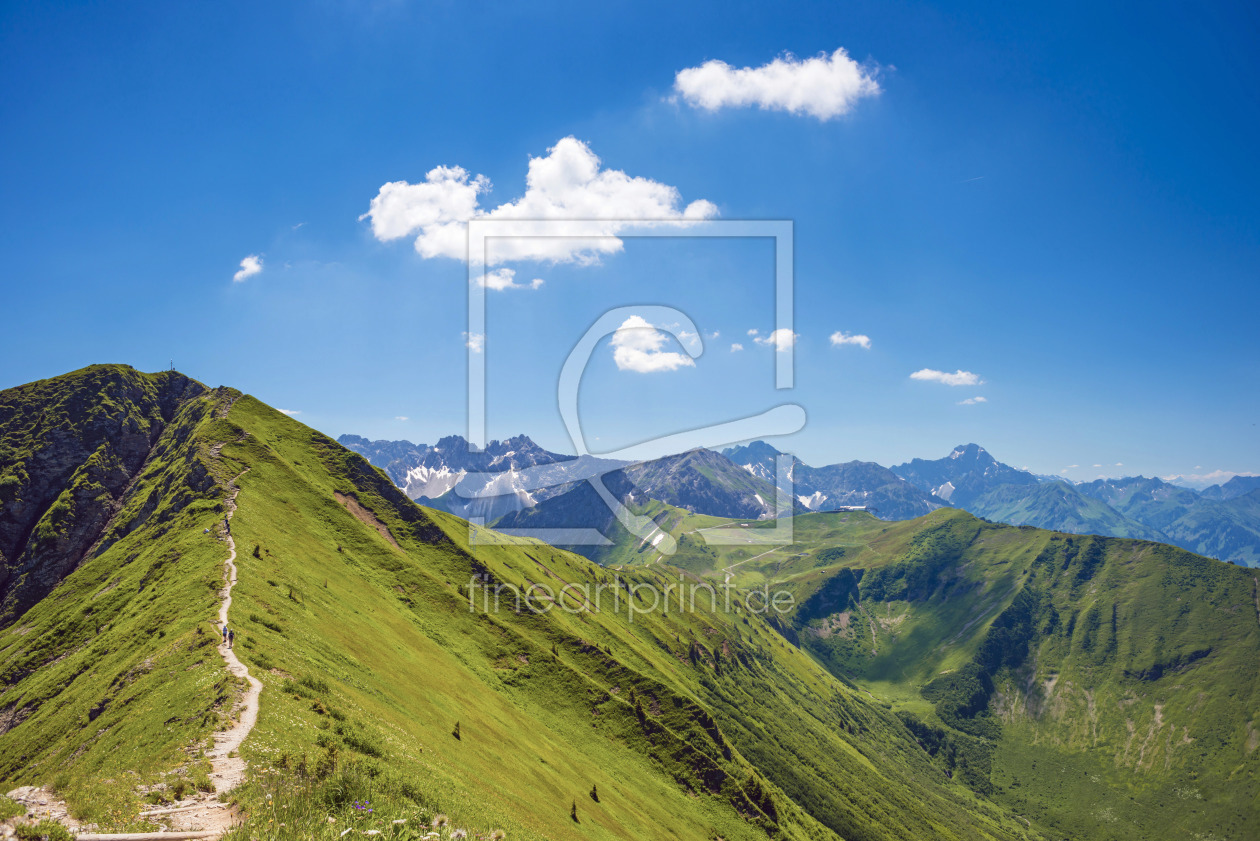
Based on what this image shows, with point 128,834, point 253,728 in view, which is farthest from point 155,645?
point 128,834

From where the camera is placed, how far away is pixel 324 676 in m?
49.2

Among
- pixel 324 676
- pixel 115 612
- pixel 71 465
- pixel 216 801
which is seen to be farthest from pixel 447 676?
pixel 71 465

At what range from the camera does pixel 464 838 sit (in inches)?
825

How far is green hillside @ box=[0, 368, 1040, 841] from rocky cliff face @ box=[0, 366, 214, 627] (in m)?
1.82

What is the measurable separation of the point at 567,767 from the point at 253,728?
65837 mm

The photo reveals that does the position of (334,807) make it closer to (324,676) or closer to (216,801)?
(216,801)

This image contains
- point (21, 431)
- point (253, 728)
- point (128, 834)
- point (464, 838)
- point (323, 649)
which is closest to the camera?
point (128, 834)

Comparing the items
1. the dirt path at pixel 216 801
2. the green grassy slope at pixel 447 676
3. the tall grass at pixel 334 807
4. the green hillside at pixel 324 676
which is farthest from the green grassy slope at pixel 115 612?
the tall grass at pixel 334 807

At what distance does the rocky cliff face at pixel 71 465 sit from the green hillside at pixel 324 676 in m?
1.82

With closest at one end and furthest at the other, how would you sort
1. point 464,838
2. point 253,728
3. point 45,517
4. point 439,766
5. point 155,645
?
point 464,838, point 253,728, point 439,766, point 155,645, point 45,517

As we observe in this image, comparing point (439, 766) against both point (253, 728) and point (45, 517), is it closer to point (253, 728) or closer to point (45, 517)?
point (253, 728)

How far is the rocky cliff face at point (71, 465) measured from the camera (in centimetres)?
12331

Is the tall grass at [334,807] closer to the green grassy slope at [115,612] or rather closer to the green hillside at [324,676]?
the green hillside at [324,676]

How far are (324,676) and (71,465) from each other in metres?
166
